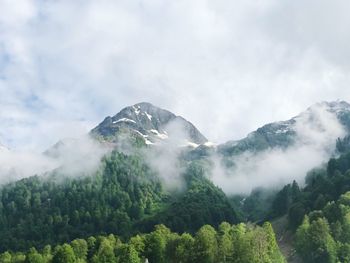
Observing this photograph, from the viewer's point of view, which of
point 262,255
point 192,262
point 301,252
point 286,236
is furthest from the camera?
point 286,236

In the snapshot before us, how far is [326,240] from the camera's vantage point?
470 ft

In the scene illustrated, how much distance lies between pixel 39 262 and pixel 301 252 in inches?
3168

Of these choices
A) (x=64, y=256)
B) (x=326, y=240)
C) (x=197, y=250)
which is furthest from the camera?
(x=64, y=256)

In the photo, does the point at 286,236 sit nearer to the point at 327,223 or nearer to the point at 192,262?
the point at 327,223

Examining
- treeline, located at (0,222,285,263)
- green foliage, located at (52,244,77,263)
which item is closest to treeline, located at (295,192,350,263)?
treeline, located at (0,222,285,263)

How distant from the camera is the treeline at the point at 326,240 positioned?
141250mm

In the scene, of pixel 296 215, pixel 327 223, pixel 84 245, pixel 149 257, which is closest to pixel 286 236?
pixel 296 215

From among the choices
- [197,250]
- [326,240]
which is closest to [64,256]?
[197,250]

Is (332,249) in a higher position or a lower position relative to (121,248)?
lower

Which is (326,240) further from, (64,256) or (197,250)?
(64,256)

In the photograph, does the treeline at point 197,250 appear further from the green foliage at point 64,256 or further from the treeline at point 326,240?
the treeline at point 326,240

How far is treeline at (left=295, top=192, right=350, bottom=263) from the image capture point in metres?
141

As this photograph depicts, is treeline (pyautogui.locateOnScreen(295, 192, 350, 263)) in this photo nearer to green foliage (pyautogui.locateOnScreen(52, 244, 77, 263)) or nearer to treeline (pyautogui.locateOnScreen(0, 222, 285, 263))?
treeline (pyautogui.locateOnScreen(0, 222, 285, 263))

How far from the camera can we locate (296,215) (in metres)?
196
